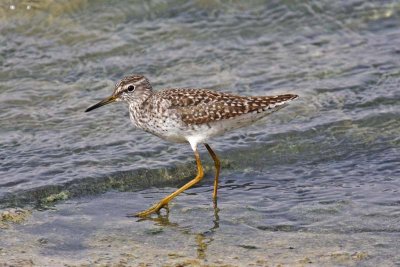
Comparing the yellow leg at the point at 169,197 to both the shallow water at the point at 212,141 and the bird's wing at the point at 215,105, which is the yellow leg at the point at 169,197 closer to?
the shallow water at the point at 212,141

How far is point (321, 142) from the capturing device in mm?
9383

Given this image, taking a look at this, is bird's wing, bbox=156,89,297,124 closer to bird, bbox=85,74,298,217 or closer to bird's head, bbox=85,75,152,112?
bird, bbox=85,74,298,217

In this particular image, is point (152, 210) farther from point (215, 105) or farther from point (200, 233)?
point (215, 105)

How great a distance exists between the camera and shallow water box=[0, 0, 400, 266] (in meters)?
7.03

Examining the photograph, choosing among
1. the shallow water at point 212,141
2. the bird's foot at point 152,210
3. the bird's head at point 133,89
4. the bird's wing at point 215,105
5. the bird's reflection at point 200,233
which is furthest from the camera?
the bird's head at point 133,89

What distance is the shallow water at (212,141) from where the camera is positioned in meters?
7.03

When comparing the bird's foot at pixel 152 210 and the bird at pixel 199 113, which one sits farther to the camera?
the bird at pixel 199 113

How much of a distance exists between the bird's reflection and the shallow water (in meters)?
0.02

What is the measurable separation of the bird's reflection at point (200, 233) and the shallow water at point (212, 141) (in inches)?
1.0

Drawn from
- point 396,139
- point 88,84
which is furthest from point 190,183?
point 88,84

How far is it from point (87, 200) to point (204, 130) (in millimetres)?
1298

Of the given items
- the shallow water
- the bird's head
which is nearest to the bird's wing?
the bird's head

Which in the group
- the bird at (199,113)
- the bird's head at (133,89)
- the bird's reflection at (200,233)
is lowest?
the bird's reflection at (200,233)

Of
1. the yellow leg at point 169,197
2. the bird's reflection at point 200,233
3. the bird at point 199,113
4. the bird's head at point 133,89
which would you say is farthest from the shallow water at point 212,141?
the bird's head at point 133,89
